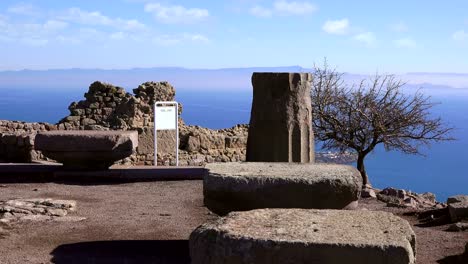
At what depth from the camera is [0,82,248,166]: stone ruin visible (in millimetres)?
20969

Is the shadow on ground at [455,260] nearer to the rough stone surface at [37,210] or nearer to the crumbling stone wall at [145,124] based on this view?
the rough stone surface at [37,210]

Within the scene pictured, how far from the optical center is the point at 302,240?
5.20m

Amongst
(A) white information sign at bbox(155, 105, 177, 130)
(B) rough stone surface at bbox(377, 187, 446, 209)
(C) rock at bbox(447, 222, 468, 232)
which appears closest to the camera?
(C) rock at bbox(447, 222, 468, 232)

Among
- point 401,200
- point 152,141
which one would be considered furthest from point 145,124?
point 401,200

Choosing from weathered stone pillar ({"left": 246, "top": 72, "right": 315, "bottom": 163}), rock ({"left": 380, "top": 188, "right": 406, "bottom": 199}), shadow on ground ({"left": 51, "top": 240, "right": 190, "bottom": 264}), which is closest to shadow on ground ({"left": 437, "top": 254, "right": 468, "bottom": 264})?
shadow on ground ({"left": 51, "top": 240, "right": 190, "bottom": 264})

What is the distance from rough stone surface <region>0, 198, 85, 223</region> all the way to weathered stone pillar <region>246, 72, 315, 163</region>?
3.01 metres

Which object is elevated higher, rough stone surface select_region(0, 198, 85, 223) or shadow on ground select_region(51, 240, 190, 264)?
rough stone surface select_region(0, 198, 85, 223)

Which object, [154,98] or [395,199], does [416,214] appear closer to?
[395,199]

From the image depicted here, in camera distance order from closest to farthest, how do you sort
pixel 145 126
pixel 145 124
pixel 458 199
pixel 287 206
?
pixel 287 206, pixel 458 199, pixel 145 126, pixel 145 124

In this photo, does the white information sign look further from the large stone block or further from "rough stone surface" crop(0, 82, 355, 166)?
the large stone block

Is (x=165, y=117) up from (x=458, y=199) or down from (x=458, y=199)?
up

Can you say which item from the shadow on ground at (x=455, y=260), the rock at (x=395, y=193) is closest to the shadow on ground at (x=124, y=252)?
the shadow on ground at (x=455, y=260)

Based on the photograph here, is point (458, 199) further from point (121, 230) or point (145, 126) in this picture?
point (145, 126)

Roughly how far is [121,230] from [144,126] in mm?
13532
